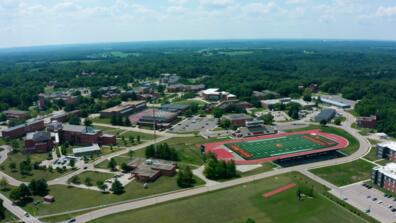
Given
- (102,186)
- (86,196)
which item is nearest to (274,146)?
(102,186)

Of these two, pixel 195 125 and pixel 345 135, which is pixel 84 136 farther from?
pixel 345 135

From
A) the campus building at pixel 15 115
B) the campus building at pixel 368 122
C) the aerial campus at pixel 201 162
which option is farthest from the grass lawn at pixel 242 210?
the campus building at pixel 15 115

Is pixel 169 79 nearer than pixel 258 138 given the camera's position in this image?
No

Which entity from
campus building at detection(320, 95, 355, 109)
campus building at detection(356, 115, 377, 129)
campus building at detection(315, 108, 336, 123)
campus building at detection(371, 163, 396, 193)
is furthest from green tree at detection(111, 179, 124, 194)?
campus building at detection(320, 95, 355, 109)

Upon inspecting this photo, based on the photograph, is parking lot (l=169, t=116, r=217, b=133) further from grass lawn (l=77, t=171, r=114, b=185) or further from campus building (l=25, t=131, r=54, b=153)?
campus building (l=25, t=131, r=54, b=153)

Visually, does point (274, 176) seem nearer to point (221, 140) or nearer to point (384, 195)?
point (384, 195)

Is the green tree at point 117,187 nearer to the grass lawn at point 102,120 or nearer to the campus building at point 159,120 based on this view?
the campus building at point 159,120
